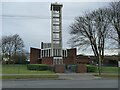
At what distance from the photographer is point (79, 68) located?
40.5 meters

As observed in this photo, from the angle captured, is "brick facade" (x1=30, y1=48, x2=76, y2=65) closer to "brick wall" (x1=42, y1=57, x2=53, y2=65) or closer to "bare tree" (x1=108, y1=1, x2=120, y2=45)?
"brick wall" (x1=42, y1=57, x2=53, y2=65)

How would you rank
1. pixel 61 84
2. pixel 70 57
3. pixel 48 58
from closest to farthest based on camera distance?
1. pixel 61 84
2. pixel 48 58
3. pixel 70 57

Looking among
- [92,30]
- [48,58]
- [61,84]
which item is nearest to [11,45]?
[48,58]

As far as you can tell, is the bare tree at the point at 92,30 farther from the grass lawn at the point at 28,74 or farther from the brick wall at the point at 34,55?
the brick wall at the point at 34,55

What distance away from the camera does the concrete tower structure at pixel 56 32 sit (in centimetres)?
6419

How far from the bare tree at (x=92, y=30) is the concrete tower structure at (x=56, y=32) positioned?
12851 mm

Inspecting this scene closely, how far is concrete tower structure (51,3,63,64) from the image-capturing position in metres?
64.2

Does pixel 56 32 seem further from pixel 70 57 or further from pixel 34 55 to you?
pixel 34 55

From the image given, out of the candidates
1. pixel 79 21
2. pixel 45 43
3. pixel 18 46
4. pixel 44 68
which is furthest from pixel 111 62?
pixel 44 68

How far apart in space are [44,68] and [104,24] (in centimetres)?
1400

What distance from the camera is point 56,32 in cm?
6419

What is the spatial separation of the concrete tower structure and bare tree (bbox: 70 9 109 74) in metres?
12.9

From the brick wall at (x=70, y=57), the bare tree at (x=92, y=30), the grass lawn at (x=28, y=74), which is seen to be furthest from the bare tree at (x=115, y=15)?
the brick wall at (x=70, y=57)

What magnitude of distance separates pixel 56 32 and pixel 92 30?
17.1 meters
